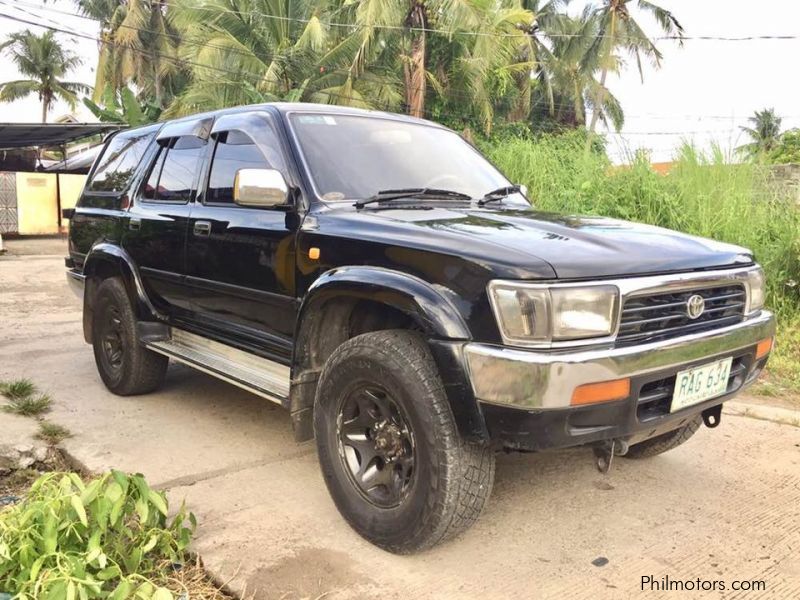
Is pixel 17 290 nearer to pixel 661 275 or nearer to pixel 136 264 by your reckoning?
pixel 136 264

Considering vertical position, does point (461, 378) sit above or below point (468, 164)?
below

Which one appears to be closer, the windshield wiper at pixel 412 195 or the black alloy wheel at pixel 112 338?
the windshield wiper at pixel 412 195

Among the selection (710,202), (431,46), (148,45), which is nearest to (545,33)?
(431,46)

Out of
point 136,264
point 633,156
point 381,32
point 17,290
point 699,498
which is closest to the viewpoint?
point 699,498

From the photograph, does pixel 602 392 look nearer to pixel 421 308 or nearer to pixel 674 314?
pixel 674 314

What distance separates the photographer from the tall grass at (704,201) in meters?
6.44

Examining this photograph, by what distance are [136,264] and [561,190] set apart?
5.10 metres

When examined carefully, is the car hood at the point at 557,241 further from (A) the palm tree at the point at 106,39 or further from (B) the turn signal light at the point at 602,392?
(A) the palm tree at the point at 106,39

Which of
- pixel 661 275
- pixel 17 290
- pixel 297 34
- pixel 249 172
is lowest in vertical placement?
pixel 17 290

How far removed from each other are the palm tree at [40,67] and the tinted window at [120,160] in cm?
3794

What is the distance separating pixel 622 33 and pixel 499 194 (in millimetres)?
27623

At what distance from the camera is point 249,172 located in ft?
9.89

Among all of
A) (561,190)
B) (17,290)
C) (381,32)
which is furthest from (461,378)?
(381,32)

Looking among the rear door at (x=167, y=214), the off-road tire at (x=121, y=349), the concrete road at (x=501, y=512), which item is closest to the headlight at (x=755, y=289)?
the concrete road at (x=501, y=512)
